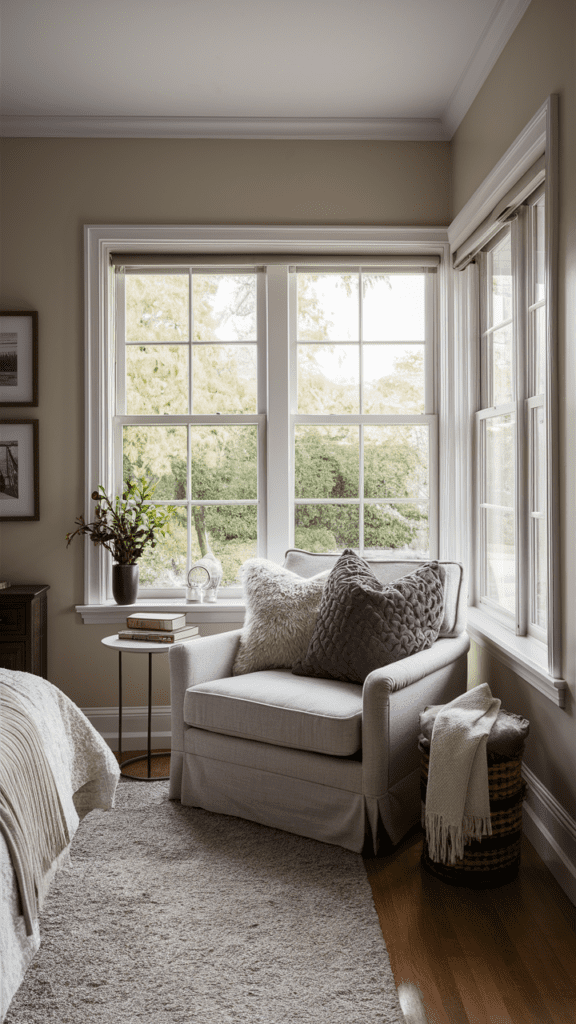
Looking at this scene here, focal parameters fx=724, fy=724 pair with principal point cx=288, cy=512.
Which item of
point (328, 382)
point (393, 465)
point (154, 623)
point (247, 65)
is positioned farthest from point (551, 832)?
point (247, 65)

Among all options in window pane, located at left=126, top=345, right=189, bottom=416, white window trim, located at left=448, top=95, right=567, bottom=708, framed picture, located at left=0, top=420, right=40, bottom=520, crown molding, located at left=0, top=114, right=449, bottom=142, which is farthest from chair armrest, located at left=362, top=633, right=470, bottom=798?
crown molding, located at left=0, top=114, right=449, bottom=142

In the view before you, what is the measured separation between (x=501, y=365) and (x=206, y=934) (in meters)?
2.42

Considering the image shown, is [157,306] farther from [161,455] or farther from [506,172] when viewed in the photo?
[506,172]

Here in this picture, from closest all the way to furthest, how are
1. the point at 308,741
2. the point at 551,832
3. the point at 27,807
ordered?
the point at 27,807 → the point at 551,832 → the point at 308,741

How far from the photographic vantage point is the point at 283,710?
2516 millimetres

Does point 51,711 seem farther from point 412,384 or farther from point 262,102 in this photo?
point 262,102

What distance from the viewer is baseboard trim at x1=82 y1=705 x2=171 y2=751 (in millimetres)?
3600

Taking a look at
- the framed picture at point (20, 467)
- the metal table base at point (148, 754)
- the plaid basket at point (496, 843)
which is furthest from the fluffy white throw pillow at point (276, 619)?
the framed picture at point (20, 467)

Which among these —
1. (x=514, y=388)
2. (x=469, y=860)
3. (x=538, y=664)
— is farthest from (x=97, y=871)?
(x=514, y=388)

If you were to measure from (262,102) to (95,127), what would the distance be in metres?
0.84

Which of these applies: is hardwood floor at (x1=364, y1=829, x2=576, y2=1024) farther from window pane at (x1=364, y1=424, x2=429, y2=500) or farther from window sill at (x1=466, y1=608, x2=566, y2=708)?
window pane at (x1=364, y1=424, x2=429, y2=500)

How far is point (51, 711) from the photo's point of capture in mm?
2053

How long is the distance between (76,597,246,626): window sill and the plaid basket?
164 centimetres

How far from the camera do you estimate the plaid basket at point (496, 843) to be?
7.23 feet
